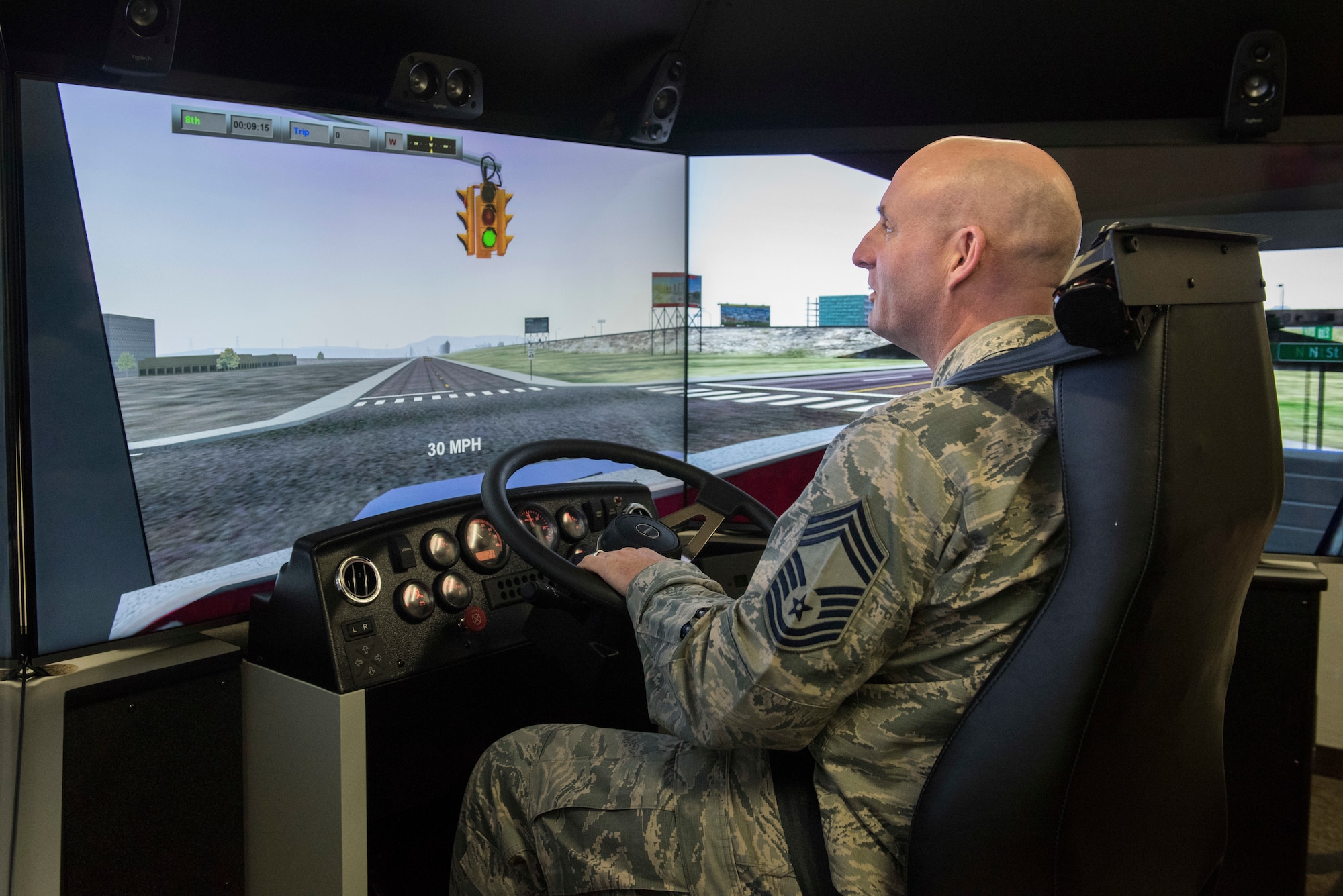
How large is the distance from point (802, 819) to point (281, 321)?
4.72ft

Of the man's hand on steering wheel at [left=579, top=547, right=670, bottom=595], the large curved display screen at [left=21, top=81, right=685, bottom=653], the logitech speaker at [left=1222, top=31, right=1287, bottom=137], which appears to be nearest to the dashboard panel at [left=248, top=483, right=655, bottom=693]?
the large curved display screen at [left=21, top=81, right=685, bottom=653]

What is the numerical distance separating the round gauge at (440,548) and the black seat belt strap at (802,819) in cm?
75

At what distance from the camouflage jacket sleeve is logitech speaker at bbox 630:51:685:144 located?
5.15ft

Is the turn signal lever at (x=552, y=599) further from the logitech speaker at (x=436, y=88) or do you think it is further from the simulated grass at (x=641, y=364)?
the logitech speaker at (x=436, y=88)

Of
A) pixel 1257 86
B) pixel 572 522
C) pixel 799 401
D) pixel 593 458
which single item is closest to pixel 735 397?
pixel 799 401

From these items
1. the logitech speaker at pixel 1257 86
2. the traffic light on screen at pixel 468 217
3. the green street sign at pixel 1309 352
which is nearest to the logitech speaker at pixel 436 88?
the traffic light on screen at pixel 468 217

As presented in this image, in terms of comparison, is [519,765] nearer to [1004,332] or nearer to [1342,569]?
[1004,332]

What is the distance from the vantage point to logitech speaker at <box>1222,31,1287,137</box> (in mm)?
2193

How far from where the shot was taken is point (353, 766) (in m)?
1.44

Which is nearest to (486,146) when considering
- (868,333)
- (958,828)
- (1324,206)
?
(868,333)

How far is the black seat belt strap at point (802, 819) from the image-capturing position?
104cm

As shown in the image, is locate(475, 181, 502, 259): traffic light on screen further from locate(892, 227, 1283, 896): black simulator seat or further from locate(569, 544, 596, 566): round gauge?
locate(892, 227, 1283, 896): black simulator seat

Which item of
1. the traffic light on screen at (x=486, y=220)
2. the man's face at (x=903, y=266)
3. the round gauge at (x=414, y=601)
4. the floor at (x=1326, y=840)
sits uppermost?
the traffic light on screen at (x=486, y=220)

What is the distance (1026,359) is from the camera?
2.89ft
